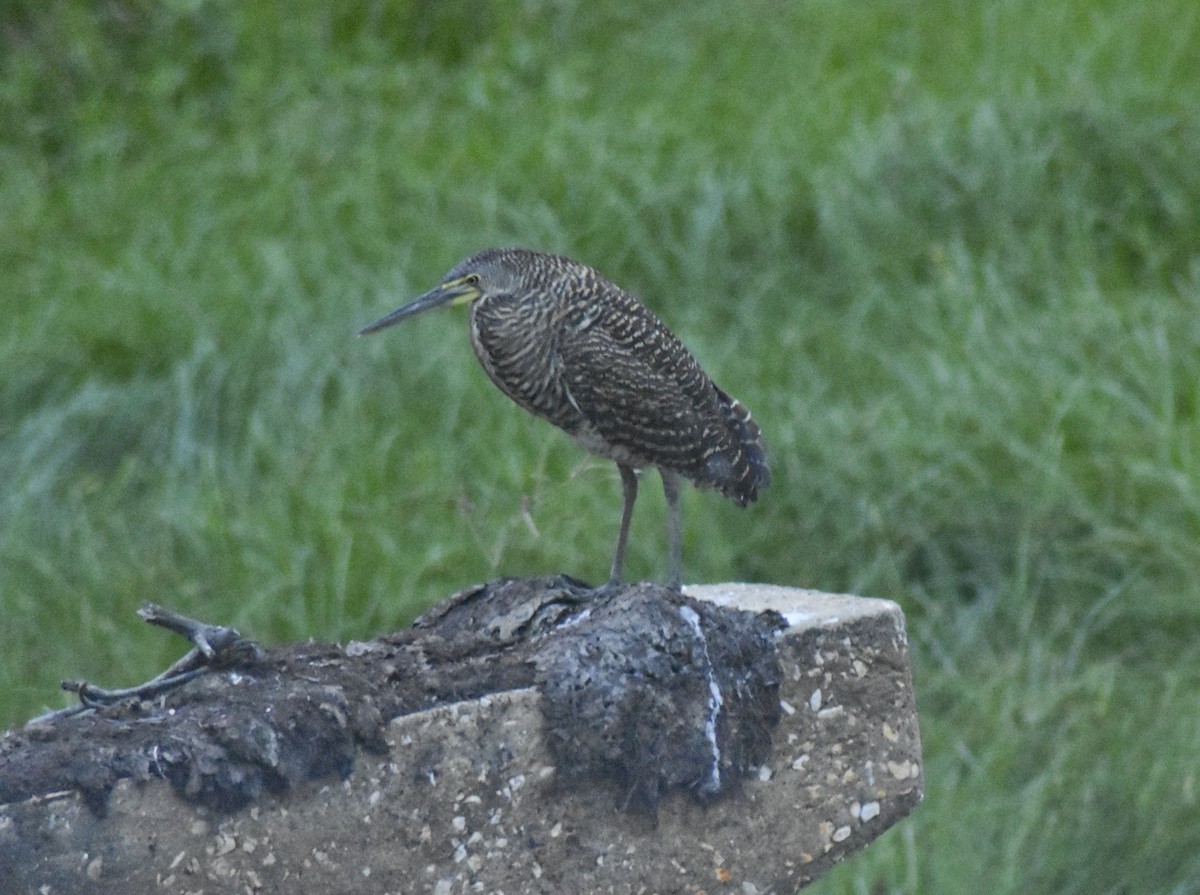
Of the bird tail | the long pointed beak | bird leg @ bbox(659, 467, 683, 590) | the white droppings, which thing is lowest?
the white droppings

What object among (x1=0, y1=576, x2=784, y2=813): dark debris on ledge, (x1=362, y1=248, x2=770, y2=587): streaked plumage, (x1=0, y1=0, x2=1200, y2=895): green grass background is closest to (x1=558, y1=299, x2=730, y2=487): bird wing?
(x1=362, y1=248, x2=770, y2=587): streaked plumage

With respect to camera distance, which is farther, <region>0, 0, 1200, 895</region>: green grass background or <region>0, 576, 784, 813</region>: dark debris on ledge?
<region>0, 0, 1200, 895</region>: green grass background

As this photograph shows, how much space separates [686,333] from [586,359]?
2.95 meters

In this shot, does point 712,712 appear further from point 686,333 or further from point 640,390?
point 686,333

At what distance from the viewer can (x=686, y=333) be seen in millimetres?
5957

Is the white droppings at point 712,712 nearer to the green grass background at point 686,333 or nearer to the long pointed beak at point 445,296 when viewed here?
the long pointed beak at point 445,296

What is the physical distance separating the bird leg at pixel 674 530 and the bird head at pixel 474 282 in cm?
43

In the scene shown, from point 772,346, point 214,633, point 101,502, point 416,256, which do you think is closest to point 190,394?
point 101,502

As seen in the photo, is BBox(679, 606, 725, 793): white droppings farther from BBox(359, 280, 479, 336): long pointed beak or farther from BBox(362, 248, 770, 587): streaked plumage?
BBox(359, 280, 479, 336): long pointed beak

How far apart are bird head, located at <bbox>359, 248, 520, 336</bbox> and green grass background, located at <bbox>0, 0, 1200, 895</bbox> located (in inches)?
23.4

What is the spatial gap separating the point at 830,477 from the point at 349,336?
Result: 5.48 ft

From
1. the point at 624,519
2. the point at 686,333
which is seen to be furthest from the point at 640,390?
the point at 686,333

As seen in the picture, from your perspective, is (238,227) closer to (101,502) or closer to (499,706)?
(101,502)

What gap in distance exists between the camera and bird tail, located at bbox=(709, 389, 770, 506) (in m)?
3.25
